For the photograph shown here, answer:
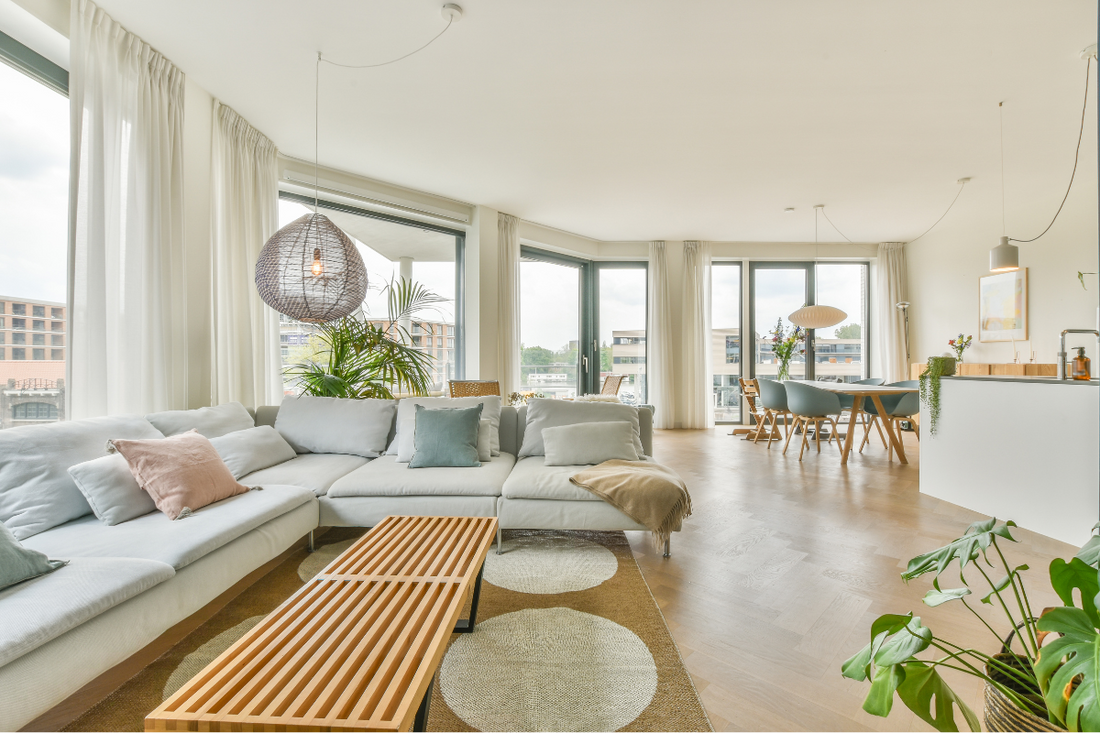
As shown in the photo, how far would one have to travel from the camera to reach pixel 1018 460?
309cm

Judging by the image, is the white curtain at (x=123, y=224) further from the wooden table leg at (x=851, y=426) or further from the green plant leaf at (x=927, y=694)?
the wooden table leg at (x=851, y=426)

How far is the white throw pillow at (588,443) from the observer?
9.86 feet

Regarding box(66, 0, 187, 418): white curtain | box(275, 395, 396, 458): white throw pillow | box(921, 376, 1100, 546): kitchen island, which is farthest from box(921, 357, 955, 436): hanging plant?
box(66, 0, 187, 418): white curtain

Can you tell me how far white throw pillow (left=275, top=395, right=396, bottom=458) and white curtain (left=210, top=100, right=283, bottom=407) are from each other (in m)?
0.64

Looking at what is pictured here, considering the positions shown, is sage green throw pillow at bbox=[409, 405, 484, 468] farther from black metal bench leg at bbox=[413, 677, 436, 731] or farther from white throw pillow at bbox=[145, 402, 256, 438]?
black metal bench leg at bbox=[413, 677, 436, 731]

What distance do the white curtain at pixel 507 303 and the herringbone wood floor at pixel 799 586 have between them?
281 centimetres

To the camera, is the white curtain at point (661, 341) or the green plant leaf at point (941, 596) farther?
the white curtain at point (661, 341)

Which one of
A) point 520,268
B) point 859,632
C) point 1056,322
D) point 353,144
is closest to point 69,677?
point 859,632

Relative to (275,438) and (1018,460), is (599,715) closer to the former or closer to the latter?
(275,438)

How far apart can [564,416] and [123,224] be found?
2.79m

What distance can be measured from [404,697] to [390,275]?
4.87m

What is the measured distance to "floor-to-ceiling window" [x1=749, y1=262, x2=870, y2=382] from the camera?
7.67m

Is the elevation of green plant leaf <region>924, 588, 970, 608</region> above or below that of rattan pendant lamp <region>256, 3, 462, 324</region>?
below

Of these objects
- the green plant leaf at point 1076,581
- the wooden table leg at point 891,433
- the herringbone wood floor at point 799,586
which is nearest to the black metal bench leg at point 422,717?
the herringbone wood floor at point 799,586
